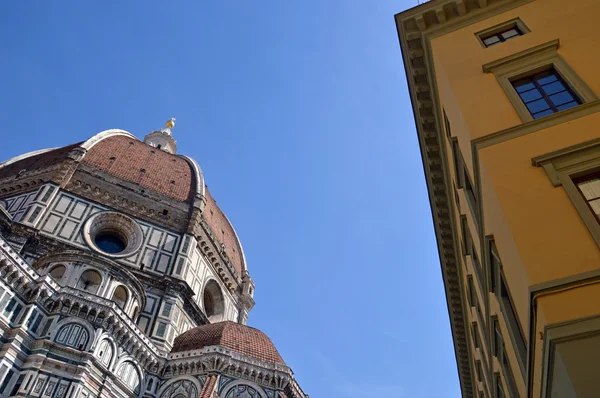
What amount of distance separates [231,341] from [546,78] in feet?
77.5

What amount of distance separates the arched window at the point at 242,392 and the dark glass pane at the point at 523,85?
71.2 ft

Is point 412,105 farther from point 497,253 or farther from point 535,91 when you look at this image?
point 497,253

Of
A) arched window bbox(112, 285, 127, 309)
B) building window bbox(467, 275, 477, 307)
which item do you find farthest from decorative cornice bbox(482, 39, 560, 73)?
arched window bbox(112, 285, 127, 309)

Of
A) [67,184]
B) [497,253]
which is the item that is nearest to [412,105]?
[497,253]

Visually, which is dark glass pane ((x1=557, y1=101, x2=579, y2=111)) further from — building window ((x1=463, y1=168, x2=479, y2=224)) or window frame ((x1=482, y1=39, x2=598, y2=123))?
building window ((x1=463, y1=168, x2=479, y2=224))

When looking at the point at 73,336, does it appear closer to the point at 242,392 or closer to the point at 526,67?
the point at 242,392

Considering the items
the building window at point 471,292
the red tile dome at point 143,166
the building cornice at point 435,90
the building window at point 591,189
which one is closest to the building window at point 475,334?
the building window at point 471,292

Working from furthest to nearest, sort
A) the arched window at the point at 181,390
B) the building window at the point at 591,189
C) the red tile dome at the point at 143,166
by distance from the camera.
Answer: the red tile dome at the point at 143,166 → the arched window at the point at 181,390 → the building window at the point at 591,189

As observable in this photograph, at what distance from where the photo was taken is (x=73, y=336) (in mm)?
23641

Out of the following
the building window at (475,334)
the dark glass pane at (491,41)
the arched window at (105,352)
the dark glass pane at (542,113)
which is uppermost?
the dark glass pane at (491,41)

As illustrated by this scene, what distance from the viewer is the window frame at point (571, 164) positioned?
24.9ft

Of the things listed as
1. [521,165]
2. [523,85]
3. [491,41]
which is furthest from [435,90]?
[521,165]

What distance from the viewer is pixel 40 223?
1249 inches

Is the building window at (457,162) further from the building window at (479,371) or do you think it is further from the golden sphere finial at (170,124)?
the golden sphere finial at (170,124)
